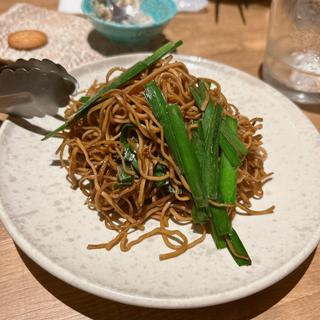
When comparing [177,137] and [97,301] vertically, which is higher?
[177,137]

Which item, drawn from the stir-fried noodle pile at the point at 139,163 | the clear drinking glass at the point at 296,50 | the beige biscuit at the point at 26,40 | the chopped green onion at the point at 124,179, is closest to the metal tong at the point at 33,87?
the stir-fried noodle pile at the point at 139,163

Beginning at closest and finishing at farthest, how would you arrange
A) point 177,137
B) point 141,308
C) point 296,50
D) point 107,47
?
point 141,308 < point 177,137 < point 296,50 < point 107,47

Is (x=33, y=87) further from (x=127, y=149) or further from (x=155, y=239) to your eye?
(x=155, y=239)

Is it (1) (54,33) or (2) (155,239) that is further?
(1) (54,33)

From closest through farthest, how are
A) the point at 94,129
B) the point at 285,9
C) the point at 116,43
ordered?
the point at 94,129 → the point at 285,9 → the point at 116,43

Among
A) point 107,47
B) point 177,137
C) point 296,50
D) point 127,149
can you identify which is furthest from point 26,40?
point 296,50

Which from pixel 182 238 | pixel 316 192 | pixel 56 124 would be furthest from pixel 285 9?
pixel 182 238

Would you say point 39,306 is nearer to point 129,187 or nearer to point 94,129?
point 129,187

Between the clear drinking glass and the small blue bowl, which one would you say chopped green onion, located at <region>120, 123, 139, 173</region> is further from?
the clear drinking glass
